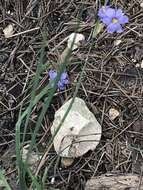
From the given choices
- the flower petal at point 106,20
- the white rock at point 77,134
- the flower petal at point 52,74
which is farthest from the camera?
the flower petal at point 106,20

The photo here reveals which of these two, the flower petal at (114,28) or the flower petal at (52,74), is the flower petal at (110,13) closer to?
the flower petal at (114,28)

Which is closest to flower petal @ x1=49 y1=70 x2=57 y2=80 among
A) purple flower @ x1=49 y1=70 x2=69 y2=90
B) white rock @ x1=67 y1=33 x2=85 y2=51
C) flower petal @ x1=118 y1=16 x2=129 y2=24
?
purple flower @ x1=49 y1=70 x2=69 y2=90

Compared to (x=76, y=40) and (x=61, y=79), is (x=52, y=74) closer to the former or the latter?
(x=61, y=79)

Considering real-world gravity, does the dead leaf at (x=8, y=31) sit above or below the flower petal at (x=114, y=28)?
above

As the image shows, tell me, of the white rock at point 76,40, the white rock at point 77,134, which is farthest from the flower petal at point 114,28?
the white rock at point 77,134

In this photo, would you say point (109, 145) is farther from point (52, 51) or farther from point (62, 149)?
point (52, 51)

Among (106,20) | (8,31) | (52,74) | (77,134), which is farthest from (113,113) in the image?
(8,31)

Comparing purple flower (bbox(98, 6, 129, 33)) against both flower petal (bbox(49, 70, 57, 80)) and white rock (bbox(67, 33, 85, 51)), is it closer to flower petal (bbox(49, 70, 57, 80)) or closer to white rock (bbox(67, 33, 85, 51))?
white rock (bbox(67, 33, 85, 51))
